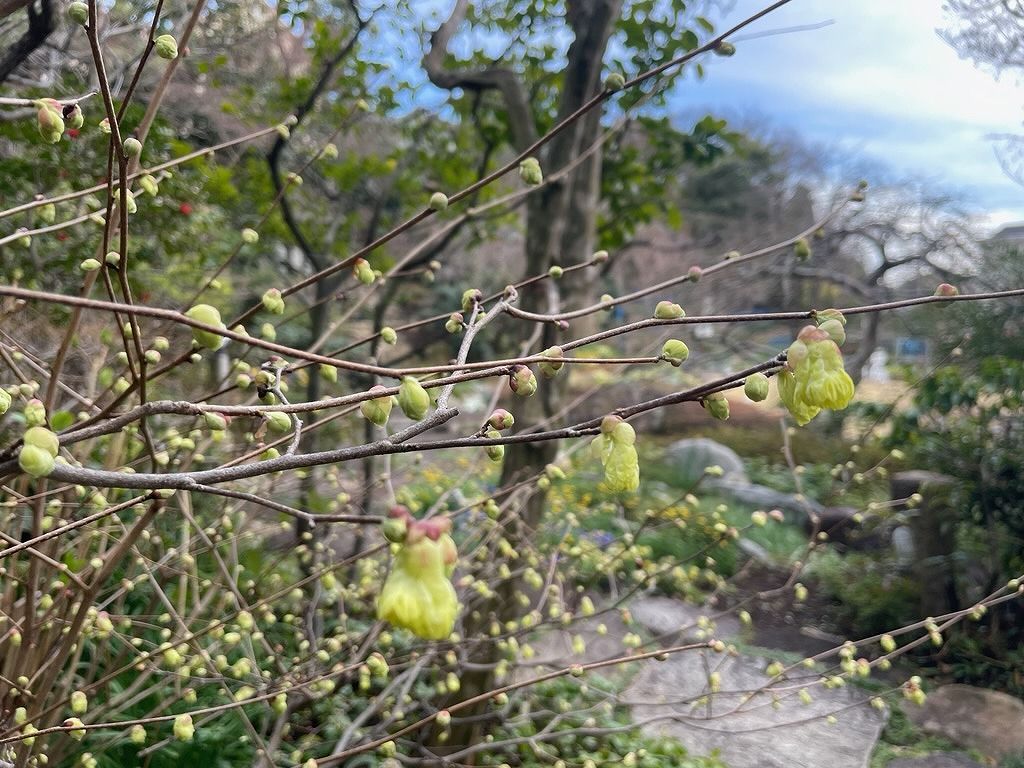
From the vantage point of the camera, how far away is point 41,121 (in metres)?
0.55

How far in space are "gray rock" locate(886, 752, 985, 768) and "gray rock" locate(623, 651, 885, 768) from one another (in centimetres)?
11

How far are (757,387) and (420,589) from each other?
307mm

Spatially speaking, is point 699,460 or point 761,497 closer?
point 761,497

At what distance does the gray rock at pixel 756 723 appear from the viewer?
7.98 ft

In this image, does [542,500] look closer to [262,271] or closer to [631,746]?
[631,746]

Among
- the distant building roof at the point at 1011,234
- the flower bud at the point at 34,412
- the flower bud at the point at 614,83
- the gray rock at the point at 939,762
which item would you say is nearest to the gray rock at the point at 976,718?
the gray rock at the point at 939,762

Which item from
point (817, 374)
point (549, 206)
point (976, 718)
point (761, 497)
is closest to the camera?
point (817, 374)

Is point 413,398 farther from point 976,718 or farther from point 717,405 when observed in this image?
point 976,718

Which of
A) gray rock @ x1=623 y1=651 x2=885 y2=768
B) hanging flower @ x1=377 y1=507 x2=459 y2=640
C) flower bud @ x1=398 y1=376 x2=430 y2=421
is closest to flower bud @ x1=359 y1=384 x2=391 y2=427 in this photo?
flower bud @ x1=398 y1=376 x2=430 y2=421

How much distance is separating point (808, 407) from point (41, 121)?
0.63m

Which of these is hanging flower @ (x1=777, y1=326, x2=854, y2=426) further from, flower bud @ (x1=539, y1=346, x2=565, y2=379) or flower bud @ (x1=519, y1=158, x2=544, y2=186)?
flower bud @ (x1=519, y1=158, x2=544, y2=186)

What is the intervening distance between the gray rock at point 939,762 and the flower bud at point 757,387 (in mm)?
2644

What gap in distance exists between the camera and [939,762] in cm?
254

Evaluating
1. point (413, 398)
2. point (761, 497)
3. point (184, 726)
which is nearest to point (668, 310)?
point (413, 398)
